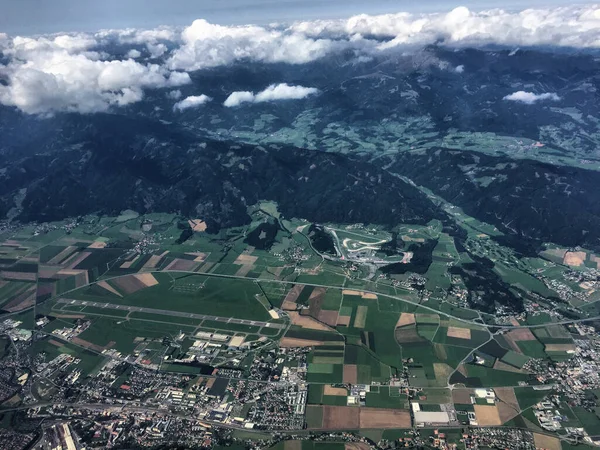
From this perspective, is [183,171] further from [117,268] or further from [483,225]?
[483,225]

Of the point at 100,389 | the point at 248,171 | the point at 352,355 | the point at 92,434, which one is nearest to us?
the point at 92,434

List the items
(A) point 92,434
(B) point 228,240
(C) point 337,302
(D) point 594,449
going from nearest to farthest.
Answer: (D) point 594,449 → (A) point 92,434 → (C) point 337,302 → (B) point 228,240

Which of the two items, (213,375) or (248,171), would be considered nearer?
(213,375)

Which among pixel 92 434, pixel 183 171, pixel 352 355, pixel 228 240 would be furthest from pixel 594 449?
pixel 183 171

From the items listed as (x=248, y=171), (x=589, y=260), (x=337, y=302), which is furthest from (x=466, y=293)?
(x=248, y=171)

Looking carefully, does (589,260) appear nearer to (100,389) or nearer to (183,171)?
(100,389)

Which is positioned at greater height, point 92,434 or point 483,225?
point 92,434

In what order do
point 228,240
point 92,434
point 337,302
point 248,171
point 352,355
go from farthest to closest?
point 248,171 < point 228,240 < point 337,302 < point 352,355 < point 92,434

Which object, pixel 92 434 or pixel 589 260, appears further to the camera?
pixel 589 260

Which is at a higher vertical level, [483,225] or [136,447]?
[136,447]
